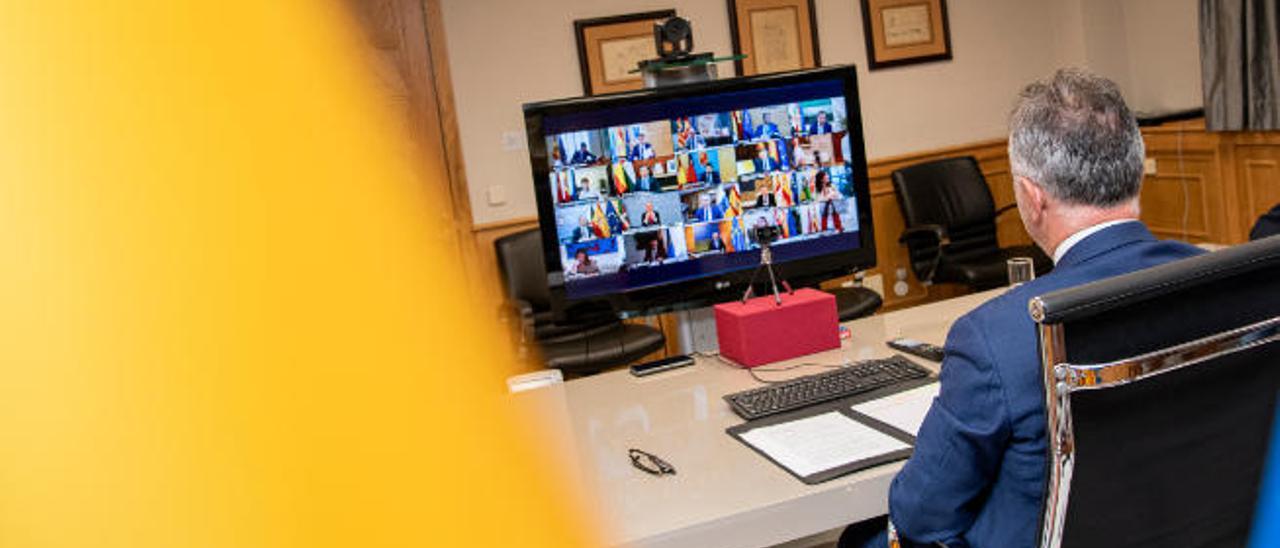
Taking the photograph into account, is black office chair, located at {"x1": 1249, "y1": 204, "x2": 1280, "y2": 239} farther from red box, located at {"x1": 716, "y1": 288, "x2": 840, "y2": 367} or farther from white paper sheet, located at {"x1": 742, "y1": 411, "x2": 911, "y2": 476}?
white paper sheet, located at {"x1": 742, "y1": 411, "x2": 911, "y2": 476}

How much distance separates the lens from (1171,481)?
106 centimetres

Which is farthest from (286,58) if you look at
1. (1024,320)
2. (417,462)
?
(1024,320)

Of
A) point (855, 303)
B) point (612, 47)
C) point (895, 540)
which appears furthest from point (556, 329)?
point (895, 540)

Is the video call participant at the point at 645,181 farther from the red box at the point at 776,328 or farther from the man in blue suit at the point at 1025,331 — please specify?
the man in blue suit at the point at 1025,331

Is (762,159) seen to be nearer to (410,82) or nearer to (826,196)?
(826,196)

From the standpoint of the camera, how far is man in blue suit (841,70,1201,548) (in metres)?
1.13

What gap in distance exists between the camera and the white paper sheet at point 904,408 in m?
1.59

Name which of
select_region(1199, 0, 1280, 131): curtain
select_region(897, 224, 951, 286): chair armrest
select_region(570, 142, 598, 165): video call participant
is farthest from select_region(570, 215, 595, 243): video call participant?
select_region(1199, 0, 1280, 131): curtain

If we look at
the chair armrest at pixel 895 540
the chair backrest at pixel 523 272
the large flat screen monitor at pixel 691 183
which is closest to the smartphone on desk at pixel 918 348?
the large flat screen monitor at pixel 691 183

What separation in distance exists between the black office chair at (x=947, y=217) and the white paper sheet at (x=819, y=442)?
2.86m

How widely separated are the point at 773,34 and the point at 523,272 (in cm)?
171

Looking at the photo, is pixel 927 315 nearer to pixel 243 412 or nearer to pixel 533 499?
pixel 533 499

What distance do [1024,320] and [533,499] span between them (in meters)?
0.71

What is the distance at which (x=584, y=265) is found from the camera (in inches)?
86.7
